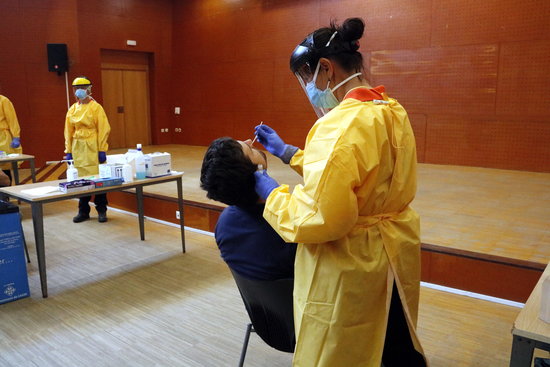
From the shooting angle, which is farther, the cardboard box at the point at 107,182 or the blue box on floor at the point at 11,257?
the cardboard box at the point at 107,182

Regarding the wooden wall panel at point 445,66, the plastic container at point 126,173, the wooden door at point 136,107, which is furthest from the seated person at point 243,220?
the wooden door at point 136,107

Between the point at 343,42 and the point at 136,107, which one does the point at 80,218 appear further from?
the point at 136,107

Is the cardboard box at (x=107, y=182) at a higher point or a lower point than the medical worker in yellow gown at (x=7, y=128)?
lower

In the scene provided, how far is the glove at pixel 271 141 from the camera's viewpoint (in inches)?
67.2

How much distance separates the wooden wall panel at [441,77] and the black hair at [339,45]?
563 cm

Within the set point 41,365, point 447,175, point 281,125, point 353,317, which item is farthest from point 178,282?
point 281,125

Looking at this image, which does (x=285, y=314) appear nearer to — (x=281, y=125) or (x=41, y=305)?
(x=41, y=305)

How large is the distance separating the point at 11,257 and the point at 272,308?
79.4 inches

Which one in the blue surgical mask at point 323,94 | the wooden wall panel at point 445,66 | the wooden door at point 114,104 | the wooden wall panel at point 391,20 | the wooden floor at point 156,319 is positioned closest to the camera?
the blue surgical mask at point 323,94

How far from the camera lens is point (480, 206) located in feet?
13.8

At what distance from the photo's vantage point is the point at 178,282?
313 centimetres

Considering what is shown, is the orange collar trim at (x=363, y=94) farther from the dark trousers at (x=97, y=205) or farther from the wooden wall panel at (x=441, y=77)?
the wooden wall panel at (x=441, y=77)

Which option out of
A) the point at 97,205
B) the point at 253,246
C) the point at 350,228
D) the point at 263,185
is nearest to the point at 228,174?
the point at 263,185

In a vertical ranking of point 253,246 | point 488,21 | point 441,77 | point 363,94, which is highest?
point 488,21
